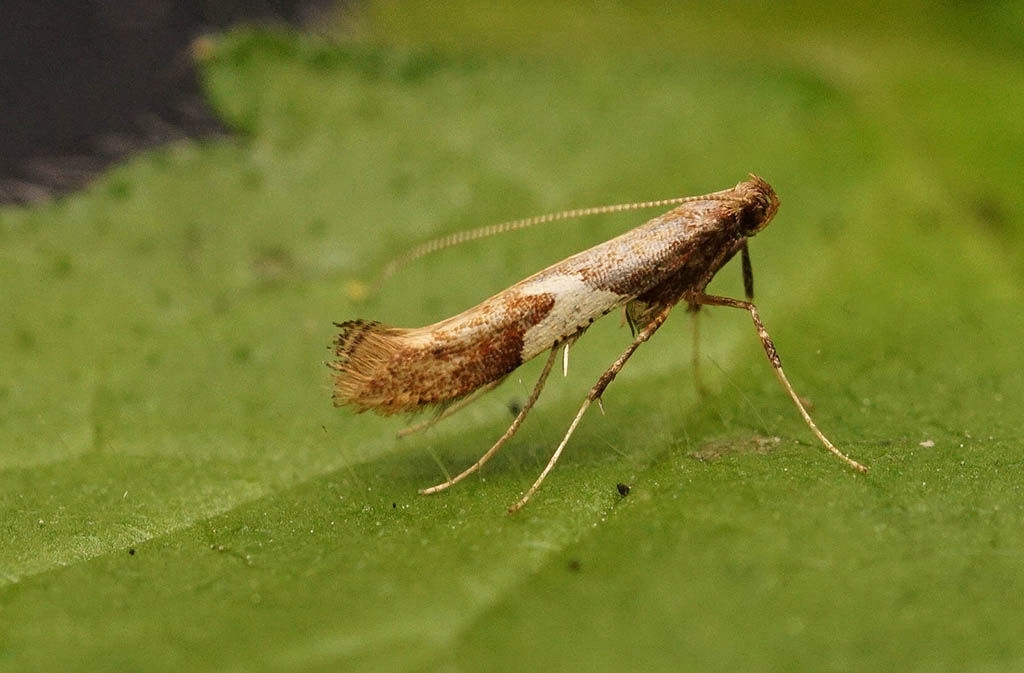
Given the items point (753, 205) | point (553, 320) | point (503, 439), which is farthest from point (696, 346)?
point (503, 439)

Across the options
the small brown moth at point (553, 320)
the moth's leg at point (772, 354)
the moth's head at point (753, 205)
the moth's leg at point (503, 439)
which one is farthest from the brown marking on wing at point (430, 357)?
the moth's head at point (753, 205)

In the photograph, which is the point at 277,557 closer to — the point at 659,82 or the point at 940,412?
the point at 940,412

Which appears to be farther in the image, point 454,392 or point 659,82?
point 659,82

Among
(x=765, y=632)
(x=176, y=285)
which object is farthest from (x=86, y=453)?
(x=765, y=632)

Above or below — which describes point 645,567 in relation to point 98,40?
below

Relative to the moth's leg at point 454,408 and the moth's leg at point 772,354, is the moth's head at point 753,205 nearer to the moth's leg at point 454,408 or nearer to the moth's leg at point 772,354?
the moth's leg at point 772,354

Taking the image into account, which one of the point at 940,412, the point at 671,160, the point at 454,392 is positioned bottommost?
the point at 940,412

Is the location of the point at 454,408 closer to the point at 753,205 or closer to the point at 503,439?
the point at 503,439
